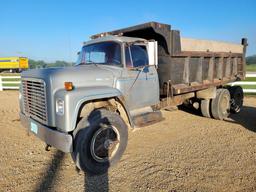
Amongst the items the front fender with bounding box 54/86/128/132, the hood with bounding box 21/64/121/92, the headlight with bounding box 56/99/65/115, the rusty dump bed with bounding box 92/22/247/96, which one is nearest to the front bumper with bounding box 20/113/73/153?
the front fender with bounding box 54/86/128/132

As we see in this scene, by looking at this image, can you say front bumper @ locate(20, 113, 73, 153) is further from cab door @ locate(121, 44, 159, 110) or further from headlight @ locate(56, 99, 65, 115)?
cab door @ locate(121, 44, 159, 110)

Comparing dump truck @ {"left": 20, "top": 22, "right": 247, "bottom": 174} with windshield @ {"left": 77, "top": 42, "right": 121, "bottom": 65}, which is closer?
dump truck @ {"left": 20, "top": 22, "right": 247, "bottom": 174}

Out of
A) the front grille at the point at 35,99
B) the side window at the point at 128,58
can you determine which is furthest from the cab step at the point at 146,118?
the front grille at the point at 35,99

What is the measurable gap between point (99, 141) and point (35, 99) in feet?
4.67

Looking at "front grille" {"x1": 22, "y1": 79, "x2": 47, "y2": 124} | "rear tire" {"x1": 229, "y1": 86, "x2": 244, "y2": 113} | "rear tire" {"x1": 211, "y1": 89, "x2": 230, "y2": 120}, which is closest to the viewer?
"front grille" {"x1": 22, "y1": 79, "x2": 47, "y2": 124}

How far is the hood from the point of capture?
375 centimetres

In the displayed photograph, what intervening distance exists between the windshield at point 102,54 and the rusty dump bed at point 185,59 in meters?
0.96

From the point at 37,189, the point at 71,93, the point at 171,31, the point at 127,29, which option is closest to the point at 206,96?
the point at 171,31

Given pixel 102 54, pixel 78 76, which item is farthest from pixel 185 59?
pixel 78 76

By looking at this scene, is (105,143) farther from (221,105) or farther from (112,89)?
(221,105)

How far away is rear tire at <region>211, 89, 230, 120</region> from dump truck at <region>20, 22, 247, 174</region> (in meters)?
0.11

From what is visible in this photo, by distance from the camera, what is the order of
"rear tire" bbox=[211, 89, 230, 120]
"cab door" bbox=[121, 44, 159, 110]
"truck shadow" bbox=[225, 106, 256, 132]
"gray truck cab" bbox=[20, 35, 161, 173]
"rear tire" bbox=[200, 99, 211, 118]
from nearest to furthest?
"gray truck cab" bbox=[20, 35, 161, 173] < "cab door" bbox=[121, 44, 159, 110] < "truck shadow" bbox=[225, 106, 256, 132] < "rear tire" bbox=[211, 89, 230, 120] < "rear tire" bbox=[200, 99, 211, 118]

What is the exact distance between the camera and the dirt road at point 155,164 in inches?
139

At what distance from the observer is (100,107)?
171 inches
